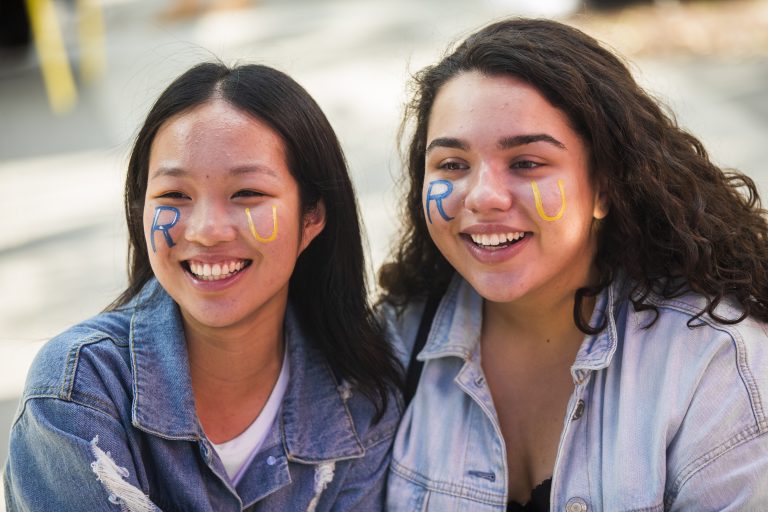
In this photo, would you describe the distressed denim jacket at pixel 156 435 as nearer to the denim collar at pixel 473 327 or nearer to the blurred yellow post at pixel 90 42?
the denim collar at pixel 473 327

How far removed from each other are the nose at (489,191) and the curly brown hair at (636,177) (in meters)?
0.24

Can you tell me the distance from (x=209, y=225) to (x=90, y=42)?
690 centimetres

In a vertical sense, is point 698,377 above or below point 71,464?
above

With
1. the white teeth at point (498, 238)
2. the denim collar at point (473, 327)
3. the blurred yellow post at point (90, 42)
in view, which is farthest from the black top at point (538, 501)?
the blurred yellow post at point (90, 42)

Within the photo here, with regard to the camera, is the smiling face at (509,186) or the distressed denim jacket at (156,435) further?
the smiling face at (509,186)

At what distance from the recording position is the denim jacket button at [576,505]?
88.9 inches

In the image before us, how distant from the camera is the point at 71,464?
204 centimetres

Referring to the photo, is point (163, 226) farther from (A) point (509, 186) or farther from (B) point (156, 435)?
(A) point (509, 186)

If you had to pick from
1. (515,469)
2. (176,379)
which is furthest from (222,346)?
(515,469)

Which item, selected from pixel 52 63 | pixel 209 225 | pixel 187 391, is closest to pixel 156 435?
pixel 187 391

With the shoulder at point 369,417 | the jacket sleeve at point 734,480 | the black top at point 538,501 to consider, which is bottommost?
the black top at point 538,501

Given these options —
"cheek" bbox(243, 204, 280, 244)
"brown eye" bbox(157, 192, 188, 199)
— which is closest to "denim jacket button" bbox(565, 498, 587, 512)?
"cheek" bbox(243, 204, 280, 244)

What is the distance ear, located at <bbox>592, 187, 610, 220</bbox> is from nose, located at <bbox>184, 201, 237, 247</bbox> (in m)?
0.95

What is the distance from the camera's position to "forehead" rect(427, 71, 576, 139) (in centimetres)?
224
